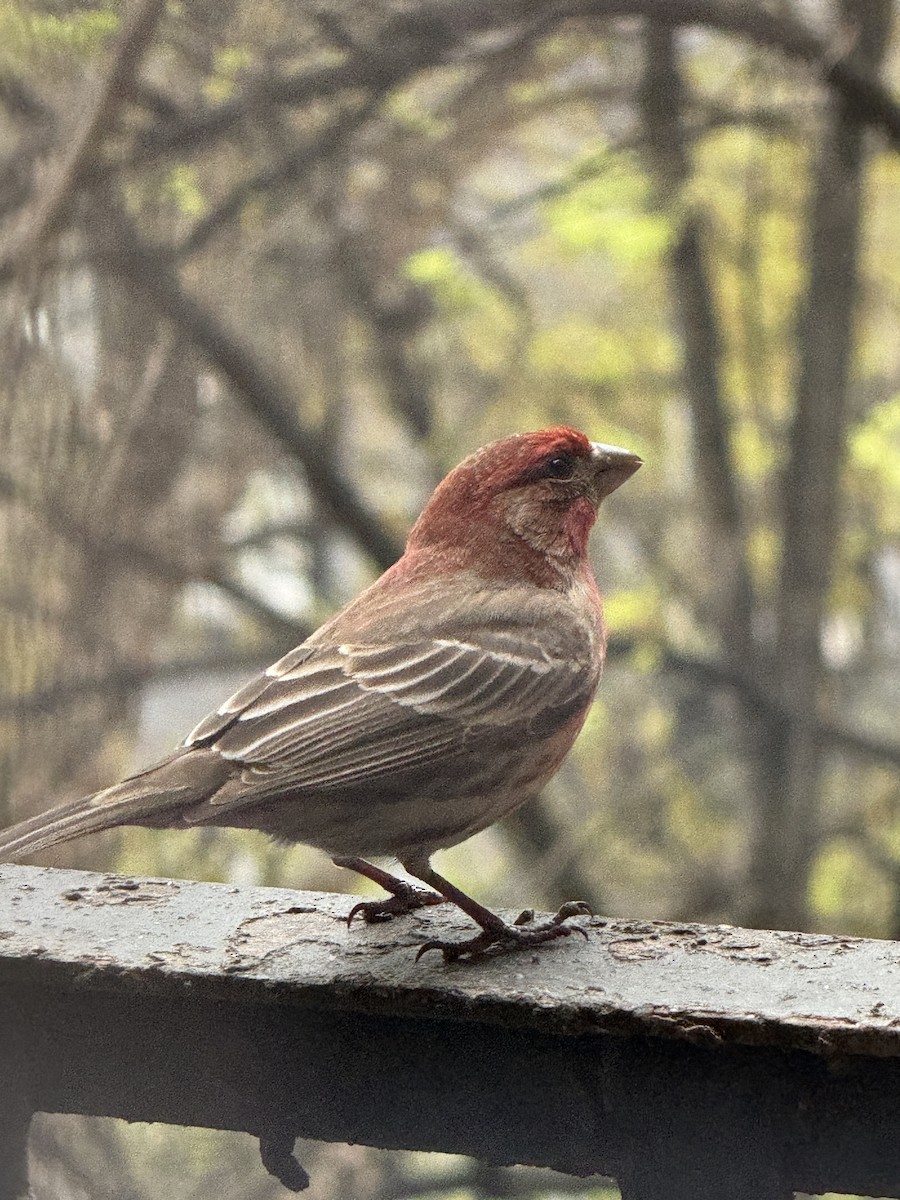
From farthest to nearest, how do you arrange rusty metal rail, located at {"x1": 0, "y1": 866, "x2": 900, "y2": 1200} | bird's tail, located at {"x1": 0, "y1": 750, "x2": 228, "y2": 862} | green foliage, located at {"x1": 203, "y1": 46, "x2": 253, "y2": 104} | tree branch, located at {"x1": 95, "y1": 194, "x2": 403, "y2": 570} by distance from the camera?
tree branch, located at {"x1": 95, "y1": 194, "x2": 403, "y2": 570}, green foliage, located at {"x1": 203, "y1": 46, "x2": 253, "y2": 104}, bird's tail, located at {"x1": 0, "y1": 750, "x2": 228, "y2": 862}, rusty metal rail, located at {"x1": 0, "y1": 866, "x2": 900, "y2": 1200}

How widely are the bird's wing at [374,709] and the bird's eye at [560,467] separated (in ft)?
1.01

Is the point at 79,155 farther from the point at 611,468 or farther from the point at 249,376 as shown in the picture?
the point at 611,468

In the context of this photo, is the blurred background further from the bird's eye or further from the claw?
the bird's eye

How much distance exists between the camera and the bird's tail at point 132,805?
1896mm

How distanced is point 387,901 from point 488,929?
0.26 meters

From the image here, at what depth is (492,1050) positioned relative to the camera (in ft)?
6.33

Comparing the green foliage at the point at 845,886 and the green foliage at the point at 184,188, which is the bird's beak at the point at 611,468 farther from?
the green foliage at the point at 845,886

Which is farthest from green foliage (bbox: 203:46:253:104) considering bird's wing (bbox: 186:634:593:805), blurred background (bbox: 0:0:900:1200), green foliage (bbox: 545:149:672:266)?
bird's wing (bbox: 186:634:593:805)

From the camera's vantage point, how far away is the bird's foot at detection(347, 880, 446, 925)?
2.39 metres

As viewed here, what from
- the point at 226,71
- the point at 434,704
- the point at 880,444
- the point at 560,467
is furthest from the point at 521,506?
the point at 880,444

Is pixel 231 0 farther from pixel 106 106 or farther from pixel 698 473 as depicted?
pixel 698 473

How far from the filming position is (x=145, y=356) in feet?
13.6

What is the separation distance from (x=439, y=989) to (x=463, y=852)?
560 centimetres

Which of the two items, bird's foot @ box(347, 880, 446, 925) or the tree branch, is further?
the tree branch
